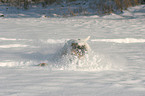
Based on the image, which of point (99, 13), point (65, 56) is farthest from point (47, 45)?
point (99, 13)

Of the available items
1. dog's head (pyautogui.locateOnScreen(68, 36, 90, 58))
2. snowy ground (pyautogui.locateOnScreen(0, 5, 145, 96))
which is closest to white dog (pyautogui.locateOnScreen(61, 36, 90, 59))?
dog's head (pyautogui.locateOnScreen(68, 36, 90, 58))

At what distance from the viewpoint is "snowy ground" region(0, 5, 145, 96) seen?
99.8 inches

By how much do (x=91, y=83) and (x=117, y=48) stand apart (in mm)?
2771

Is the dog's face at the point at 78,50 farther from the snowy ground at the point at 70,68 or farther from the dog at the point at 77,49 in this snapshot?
the snowy ground at the point at 70,68

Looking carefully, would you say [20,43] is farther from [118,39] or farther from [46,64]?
[118,39]

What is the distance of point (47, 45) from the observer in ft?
18.6

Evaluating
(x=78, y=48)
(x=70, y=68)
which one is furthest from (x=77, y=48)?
(x=70, y=68)

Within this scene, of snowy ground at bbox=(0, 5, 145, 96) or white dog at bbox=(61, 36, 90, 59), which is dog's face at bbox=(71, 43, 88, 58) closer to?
white dog at bbox=(61, 36, 90, 59)

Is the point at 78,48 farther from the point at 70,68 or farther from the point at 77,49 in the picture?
the point at 70,68

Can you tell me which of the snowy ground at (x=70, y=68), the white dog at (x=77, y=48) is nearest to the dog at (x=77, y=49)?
the white dog at (x=77, y=48)

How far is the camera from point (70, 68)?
3.79 metres

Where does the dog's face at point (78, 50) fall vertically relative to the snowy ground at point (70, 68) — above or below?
above

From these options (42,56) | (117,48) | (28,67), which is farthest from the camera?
(117,48)

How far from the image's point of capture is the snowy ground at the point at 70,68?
8.32 ft
